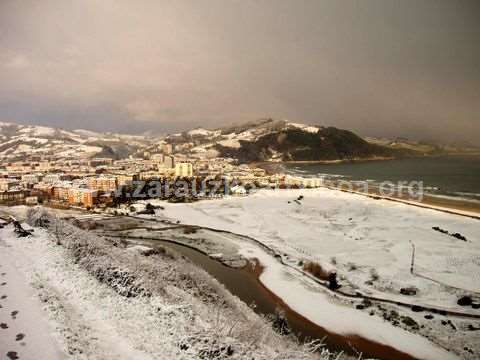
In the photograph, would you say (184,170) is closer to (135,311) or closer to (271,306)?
(271,306)

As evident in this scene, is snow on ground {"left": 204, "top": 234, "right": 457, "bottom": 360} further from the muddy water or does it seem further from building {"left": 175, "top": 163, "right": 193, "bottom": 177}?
building {"left": 175, "top": 163, "right": 193, "bottom": 177}

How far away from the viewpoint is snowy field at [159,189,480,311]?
25.6 meters

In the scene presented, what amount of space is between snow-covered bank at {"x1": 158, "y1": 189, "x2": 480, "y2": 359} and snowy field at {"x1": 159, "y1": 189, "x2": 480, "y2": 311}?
0.25 ft

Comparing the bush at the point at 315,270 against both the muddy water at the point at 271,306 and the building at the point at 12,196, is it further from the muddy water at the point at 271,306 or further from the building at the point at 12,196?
the building at the point at 12,196

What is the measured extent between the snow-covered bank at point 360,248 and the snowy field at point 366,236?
0.25ft

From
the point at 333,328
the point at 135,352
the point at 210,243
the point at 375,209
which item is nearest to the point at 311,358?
the point at 135,352

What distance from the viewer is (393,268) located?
2842 centimetres

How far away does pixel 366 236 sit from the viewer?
1515 inches

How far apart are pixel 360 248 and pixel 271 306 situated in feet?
50.5

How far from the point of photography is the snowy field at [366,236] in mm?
25625

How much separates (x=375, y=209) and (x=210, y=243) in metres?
30.0

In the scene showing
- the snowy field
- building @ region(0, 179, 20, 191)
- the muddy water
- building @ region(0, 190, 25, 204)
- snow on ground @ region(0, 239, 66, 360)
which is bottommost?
the muddy water

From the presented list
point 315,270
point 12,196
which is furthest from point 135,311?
point 12,196

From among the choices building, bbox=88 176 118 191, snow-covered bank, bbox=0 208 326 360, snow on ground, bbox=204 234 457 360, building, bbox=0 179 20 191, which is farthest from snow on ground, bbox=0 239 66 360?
building, bbox=0 179 20 191
